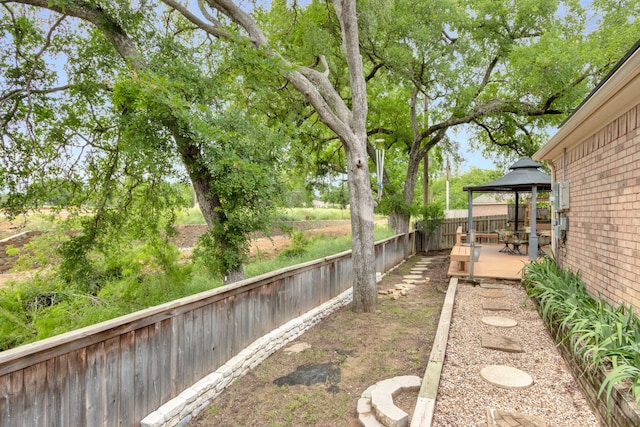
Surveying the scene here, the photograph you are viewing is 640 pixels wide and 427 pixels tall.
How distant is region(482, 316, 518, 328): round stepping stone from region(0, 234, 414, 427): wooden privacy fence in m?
3.29

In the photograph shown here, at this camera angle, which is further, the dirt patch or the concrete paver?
the dirt patch

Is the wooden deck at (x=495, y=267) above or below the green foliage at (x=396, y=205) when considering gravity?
below

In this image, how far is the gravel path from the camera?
3.04 metres

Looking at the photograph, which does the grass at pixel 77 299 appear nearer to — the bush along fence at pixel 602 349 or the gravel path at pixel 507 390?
the gravel path at pixel 507 390

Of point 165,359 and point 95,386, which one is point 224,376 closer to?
point 165,359

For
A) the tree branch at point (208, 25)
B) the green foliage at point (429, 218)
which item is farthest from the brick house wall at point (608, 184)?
the green foliage at point (429, 218)

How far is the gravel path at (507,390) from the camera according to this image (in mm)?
3035

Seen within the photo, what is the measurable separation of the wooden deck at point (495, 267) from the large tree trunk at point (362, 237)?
2.57 meters

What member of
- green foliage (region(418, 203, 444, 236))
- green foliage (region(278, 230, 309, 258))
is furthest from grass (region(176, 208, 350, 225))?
green foliage (region(418, 203, 444, 236))

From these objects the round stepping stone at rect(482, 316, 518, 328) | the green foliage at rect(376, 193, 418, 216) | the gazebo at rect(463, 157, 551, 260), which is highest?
the gazebo at rect(463, 157, 551, 260)

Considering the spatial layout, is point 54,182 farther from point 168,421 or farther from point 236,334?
point 168,421

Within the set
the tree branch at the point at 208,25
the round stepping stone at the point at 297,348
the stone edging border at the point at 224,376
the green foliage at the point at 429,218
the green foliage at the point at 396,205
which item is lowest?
the round stepping stone at the point at 297,348

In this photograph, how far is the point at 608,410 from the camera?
2.52m

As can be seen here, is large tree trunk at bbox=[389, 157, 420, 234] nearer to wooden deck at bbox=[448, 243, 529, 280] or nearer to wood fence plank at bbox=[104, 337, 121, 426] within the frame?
wooden deck at bbox=[448, 243, 529, 280]
